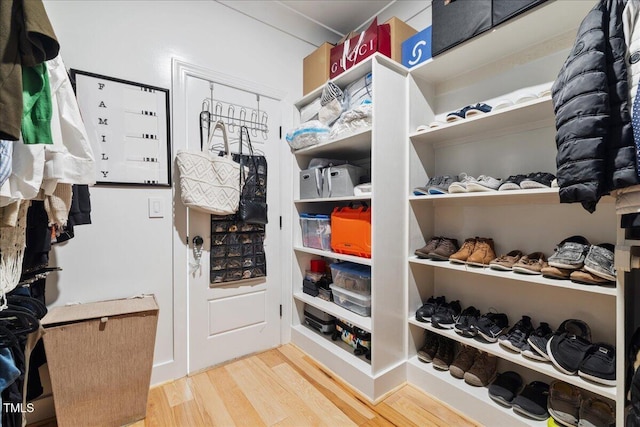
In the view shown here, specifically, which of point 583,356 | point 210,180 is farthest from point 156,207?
point 583,356

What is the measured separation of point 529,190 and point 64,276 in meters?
2.35

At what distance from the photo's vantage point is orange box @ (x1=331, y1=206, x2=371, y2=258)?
171cm

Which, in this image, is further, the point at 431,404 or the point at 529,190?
the point at 431,404

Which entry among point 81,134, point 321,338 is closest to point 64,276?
point 81,134

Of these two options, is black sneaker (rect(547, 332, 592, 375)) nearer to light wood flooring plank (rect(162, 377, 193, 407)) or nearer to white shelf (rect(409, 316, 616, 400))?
white shelf (rect(409, 316, 616, 400))

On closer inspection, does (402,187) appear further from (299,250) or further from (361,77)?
(299,250)

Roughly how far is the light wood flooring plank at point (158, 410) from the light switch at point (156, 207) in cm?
106

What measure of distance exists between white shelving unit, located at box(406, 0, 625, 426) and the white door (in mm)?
1025

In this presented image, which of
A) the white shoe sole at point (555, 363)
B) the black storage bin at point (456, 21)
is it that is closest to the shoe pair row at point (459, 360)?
the white shoe sole at point (555, 363)

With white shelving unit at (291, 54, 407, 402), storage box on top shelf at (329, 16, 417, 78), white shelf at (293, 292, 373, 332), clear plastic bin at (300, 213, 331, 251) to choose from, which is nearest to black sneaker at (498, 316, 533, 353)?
white shelving unit at (291, 54, 407, 402)

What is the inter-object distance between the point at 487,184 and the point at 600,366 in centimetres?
84

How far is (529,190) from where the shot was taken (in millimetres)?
1240

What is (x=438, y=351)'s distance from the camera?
5.62 feet

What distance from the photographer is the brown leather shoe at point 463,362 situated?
5.12 feet
